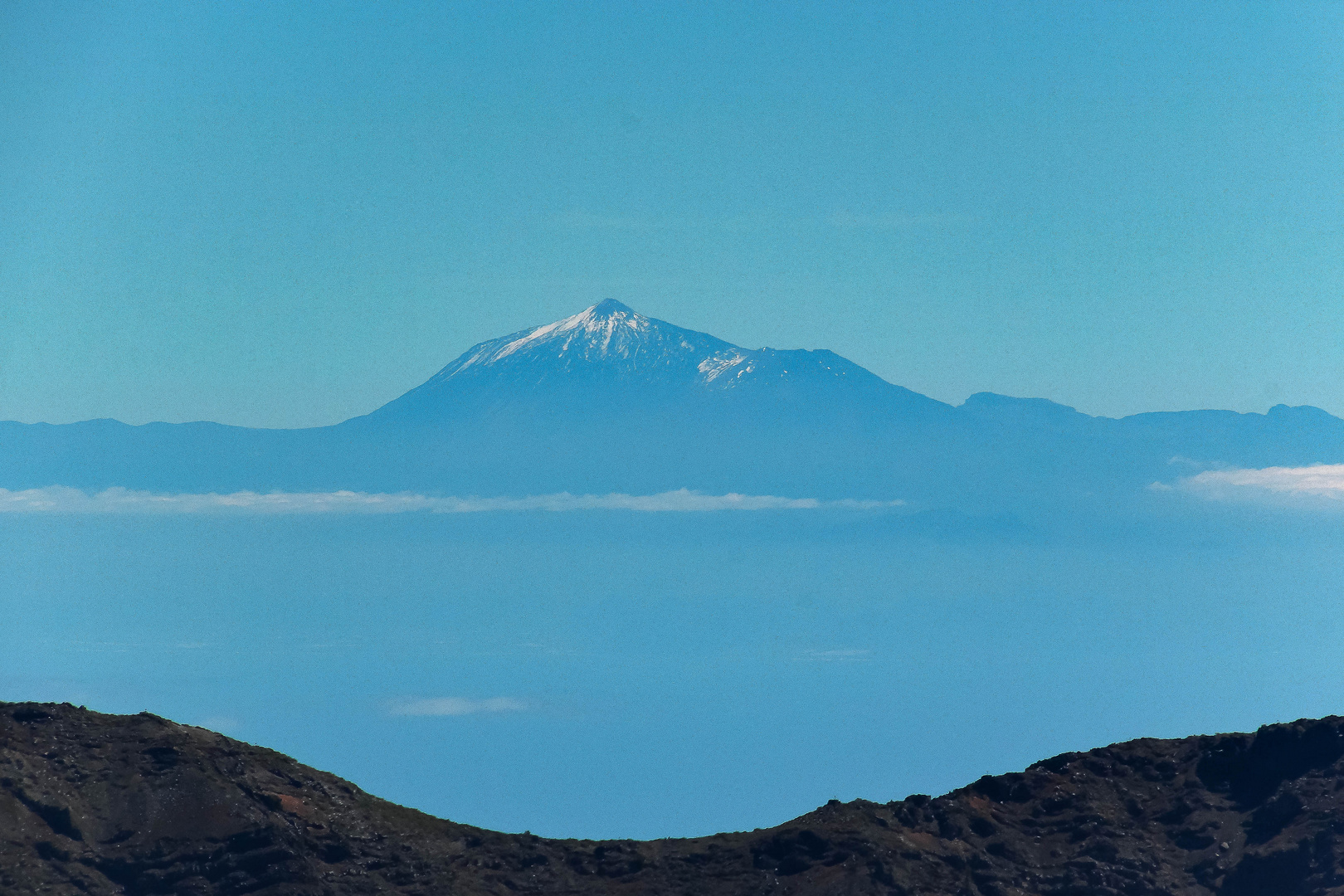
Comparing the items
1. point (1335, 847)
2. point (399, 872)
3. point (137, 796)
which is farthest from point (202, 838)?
point (1335, 847)

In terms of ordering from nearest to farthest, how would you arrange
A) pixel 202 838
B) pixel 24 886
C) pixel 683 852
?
pixel 24 886 → pixel 202 838 → pixel 683 852

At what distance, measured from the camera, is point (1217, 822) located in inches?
5049

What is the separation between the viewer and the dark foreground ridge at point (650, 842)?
387 ft

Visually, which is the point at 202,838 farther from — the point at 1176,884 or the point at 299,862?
the point at 1176,884

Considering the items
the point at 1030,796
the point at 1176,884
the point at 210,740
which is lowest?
the point at 1176,884

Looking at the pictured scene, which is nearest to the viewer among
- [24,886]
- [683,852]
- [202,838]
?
[24,886]

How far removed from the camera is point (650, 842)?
130 m

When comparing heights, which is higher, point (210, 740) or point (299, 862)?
point (210, 740)

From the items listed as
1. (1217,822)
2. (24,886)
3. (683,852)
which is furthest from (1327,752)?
(24,886)

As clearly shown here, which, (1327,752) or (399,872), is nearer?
(399,872)

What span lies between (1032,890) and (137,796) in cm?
7744

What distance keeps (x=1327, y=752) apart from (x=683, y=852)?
199 feet

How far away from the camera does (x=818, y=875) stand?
121 metres

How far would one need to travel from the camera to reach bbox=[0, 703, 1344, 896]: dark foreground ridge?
117938 millimetres
